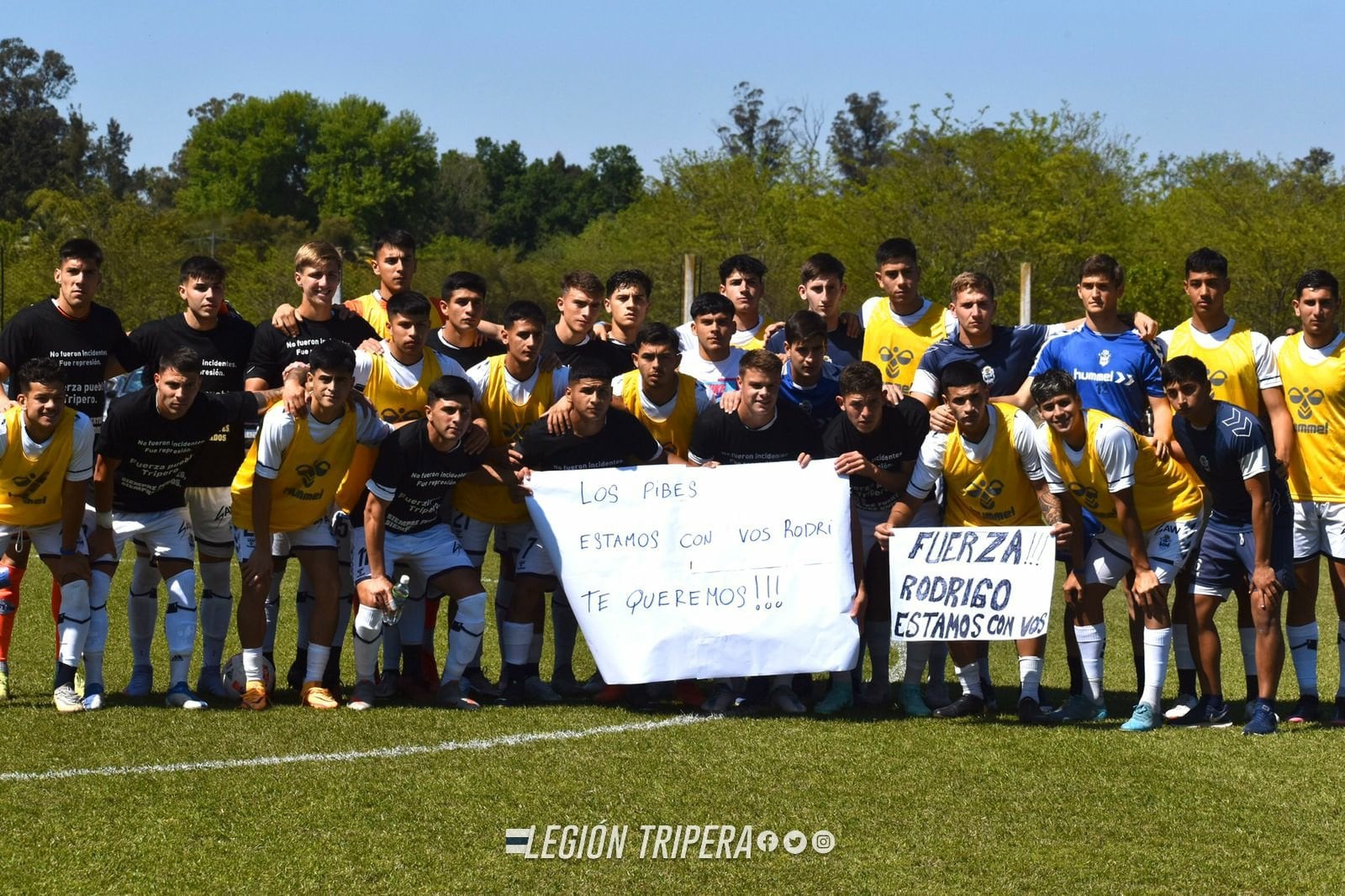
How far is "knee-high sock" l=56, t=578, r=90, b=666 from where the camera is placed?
7.73 metres

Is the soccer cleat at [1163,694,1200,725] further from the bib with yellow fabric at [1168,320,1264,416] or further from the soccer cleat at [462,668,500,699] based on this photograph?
the soccer cleat at [462,668,500,699]

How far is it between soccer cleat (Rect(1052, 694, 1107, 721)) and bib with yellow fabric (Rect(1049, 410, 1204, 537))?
94 centimetres

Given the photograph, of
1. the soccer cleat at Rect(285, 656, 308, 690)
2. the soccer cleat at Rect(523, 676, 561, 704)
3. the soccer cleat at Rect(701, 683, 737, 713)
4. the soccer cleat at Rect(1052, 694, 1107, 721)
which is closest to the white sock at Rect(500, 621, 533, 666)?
the soccer cleat at Rect(523, 676, 561, 704)

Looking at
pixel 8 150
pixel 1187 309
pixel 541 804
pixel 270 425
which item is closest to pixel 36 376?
pixel 270 425

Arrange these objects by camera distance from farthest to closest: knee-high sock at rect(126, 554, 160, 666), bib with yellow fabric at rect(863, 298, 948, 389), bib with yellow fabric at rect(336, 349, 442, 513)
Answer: bib with yellow fabric at rect(863, 298, 948, 389)
knee-high sock at rect(126, 554, 160, 666)
bib with yellow fabric at rect(336, 349, 442, 513)

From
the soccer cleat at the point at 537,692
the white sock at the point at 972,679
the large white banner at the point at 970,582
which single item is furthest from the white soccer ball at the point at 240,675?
the white sock at the point at 972,679

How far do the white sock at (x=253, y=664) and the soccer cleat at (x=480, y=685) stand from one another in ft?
3.70

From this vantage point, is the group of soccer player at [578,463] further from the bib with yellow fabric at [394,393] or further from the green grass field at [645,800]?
the green grass field at [645,800]

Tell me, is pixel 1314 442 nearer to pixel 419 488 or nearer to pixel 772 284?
pixel 419 488

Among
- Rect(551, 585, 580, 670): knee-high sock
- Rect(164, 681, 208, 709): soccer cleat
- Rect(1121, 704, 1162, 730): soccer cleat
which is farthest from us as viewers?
Rect(551, 585, 580, 670): knee-high sock

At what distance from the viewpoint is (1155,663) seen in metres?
7.67

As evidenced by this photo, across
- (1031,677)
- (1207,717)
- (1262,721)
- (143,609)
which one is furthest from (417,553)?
(1262,721)

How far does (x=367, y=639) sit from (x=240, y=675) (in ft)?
2.60

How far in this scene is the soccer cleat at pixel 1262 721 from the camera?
7492 millimetres
